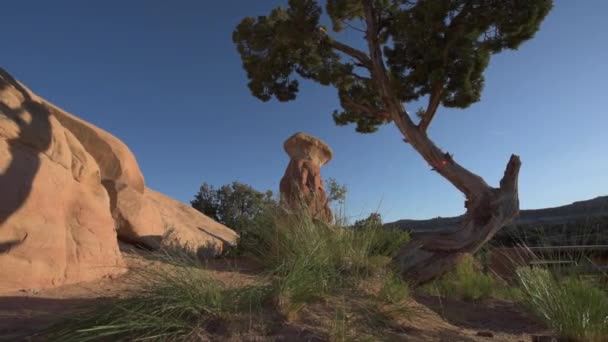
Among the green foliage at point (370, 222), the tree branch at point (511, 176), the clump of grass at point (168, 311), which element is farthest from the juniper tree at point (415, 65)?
the clump of grass at point (168, 311)

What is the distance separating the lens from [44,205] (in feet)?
17.9

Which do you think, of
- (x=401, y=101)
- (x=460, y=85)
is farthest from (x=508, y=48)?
(x=401, y=101)

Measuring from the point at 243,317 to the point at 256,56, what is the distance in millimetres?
9102

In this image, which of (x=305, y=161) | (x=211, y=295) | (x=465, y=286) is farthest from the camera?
(x=305, y=161)

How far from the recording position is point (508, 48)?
8.72 m

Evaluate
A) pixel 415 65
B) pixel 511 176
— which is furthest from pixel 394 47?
pixel 511 176

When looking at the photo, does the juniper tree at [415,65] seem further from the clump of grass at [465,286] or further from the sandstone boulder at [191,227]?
the sandstone boulder at [191,227]

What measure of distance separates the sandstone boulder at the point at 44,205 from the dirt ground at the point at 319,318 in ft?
0.99

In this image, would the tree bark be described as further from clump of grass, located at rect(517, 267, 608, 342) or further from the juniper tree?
clump of grass, located at rect(517, 267, 608, 342)

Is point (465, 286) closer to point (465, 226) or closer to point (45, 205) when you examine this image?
point (465, 226)

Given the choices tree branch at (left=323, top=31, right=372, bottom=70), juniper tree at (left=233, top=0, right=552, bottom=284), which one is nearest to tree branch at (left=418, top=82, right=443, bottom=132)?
juniper tree at (left=233, top=0, right=552, bottom=284)

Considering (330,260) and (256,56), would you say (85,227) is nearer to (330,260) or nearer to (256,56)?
(330,260)

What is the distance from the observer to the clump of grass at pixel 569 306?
3.08 m

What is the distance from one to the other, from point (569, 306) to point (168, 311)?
2.91 metres
